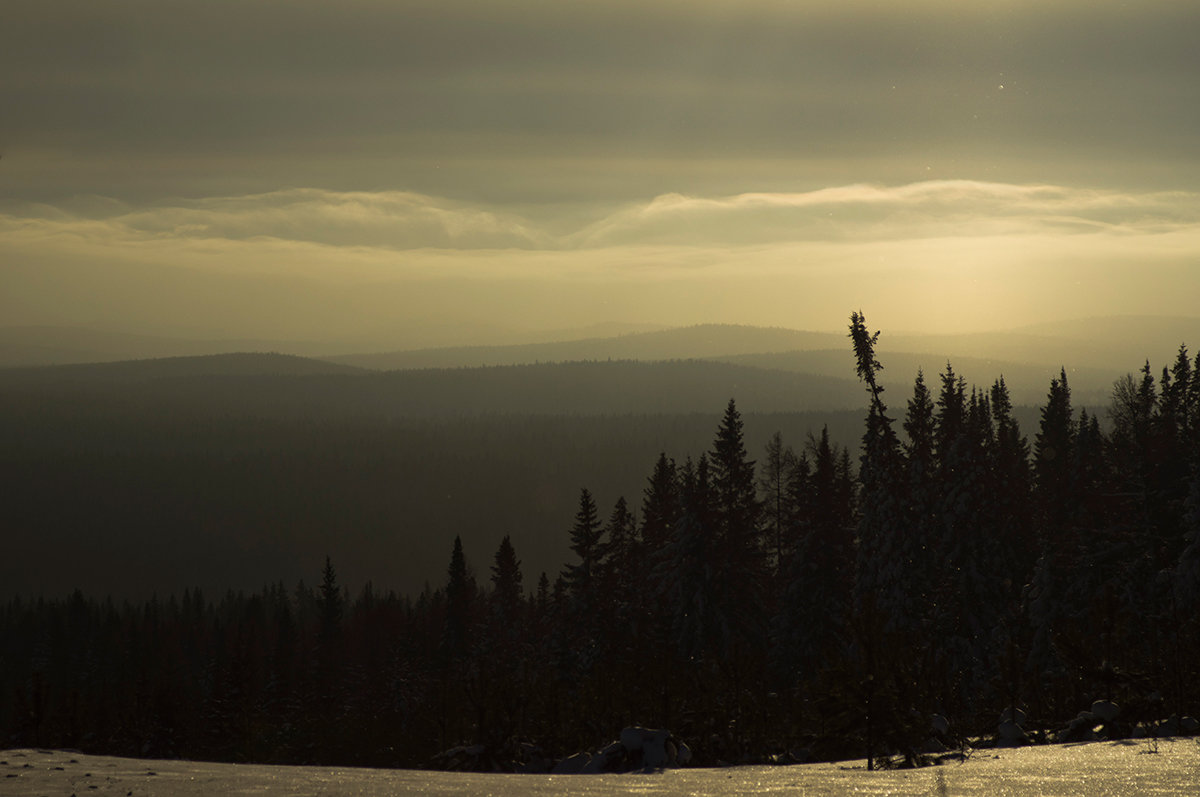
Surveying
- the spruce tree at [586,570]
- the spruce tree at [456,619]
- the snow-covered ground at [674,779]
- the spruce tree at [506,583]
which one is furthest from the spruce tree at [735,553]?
the snow-covered ground at [674,779]

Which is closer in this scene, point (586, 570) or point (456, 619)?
point (586, 570)

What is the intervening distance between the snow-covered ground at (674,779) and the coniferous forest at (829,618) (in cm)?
466

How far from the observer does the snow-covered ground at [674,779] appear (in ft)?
42.6

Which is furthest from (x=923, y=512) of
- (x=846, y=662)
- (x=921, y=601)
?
(x=846, y=662)

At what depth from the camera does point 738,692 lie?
1174 inches

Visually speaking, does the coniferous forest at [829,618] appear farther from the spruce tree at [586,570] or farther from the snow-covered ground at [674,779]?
the snow-covered ground at [674,779]

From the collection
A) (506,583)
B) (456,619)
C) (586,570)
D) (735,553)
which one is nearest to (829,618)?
(735,553)

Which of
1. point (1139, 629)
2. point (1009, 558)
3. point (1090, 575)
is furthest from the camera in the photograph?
point (1009, 558)

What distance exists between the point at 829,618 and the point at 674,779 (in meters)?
42.5

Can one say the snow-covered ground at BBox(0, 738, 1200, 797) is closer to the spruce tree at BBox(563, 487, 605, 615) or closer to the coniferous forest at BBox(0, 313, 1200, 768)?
the coniferous forest at BBox(0, 313, 1200, 768)

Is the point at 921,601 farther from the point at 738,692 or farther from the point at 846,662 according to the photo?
the point at 846,662

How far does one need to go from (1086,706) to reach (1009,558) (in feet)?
83.6

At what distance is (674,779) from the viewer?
15.6 metres

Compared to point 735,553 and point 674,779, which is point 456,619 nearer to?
point 735,553
